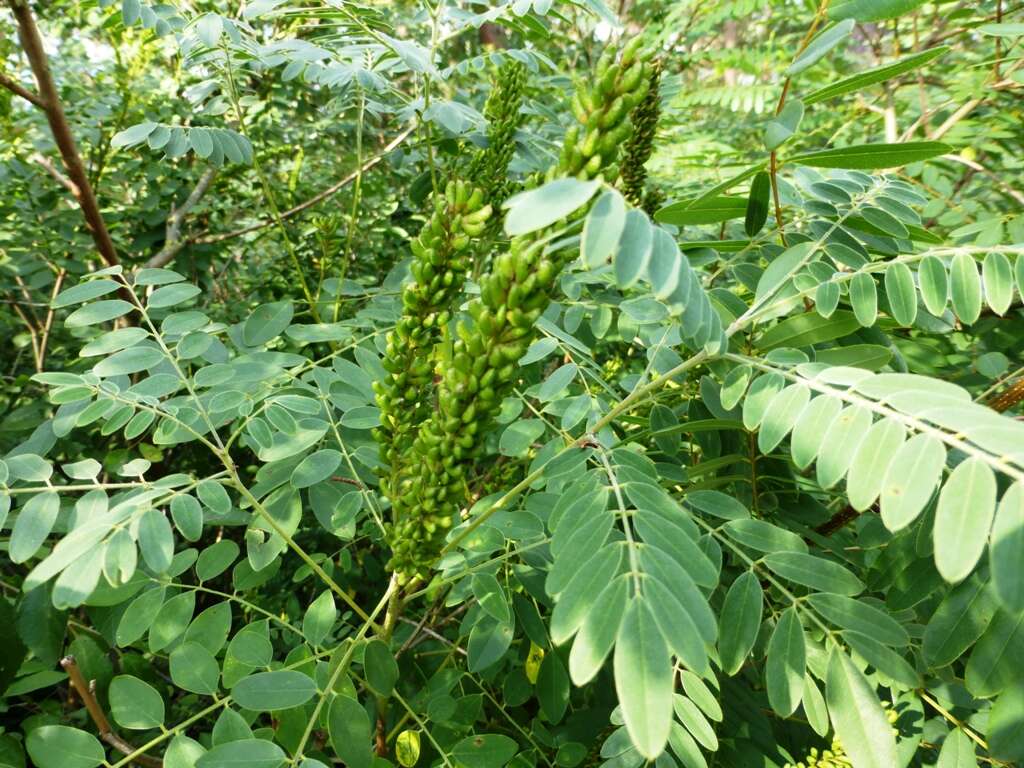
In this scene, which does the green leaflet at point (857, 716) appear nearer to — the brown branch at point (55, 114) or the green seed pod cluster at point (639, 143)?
the green seed pod cluster at point (639, 143)

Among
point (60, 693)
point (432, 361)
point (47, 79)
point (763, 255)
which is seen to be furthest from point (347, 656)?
point (47, 79)

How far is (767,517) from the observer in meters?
1.49

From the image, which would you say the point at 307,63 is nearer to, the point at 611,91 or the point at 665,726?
the point at 611,91

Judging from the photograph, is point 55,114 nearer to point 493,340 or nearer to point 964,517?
point 493,340

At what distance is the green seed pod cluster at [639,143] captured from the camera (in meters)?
1.74

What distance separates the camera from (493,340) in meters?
0.94

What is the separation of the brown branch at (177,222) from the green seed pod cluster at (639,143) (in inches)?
78.0

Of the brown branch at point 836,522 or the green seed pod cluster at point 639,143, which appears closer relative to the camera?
the brown branch at point 836,522

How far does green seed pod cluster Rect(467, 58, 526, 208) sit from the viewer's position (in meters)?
1.82

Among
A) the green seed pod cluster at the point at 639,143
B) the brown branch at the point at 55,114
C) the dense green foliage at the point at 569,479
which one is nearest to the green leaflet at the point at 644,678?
the dense green foliage at the point at 569,479

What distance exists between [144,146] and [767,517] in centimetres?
297

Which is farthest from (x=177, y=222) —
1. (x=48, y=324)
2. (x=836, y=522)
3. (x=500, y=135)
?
(x=836, y=522)

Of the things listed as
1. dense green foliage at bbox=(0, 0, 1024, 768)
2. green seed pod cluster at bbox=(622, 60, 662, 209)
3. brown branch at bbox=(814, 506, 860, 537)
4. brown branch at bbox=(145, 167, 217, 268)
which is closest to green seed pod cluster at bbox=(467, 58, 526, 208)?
dense green foliage at bbox=(0, 0, 1024, 768)

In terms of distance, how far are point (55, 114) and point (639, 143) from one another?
178 cm
